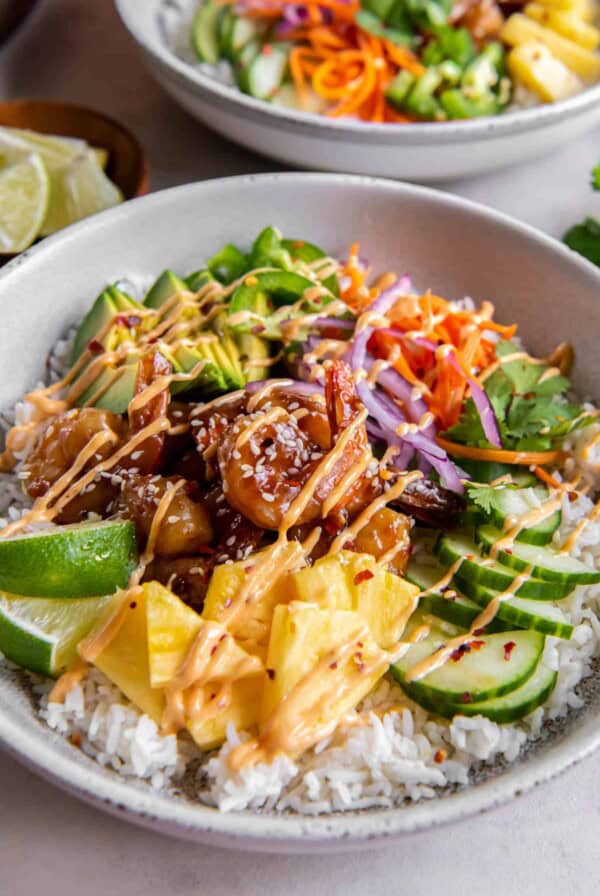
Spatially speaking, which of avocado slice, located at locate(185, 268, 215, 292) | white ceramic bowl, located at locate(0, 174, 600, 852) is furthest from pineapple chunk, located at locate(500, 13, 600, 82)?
avocado slice, located at locate(185, 268, 215, 292)

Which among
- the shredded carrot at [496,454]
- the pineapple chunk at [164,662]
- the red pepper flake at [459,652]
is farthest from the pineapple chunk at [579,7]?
the pineapple chunk at [164,662]

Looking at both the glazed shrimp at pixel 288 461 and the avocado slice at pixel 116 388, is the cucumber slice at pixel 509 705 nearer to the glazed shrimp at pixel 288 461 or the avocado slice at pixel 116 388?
the glazed shrimp at pixel 288 461

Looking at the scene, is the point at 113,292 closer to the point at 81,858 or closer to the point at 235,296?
the point at 235,296

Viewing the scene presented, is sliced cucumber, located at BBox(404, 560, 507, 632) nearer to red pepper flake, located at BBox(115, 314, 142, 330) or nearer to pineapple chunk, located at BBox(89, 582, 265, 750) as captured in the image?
pineapple chunk, located at BBox(89, 582, 265, 750)

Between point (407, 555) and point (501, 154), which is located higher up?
point (501, 154)

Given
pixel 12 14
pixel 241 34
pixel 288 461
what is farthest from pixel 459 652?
pixel 12 14

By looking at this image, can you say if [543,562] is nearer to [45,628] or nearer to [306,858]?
[306,858]

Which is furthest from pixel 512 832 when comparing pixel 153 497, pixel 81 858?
pixel 153 497
